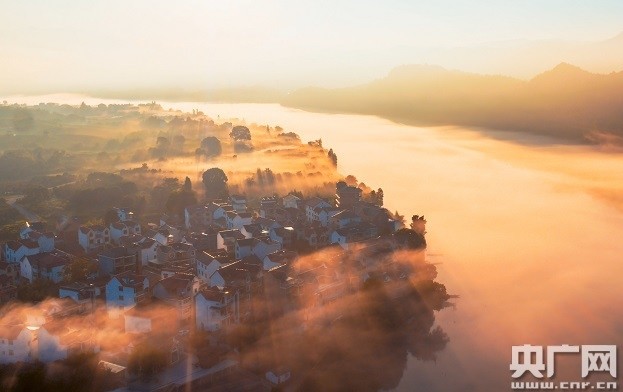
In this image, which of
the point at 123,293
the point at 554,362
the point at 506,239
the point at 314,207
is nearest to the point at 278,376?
the point at 123,293

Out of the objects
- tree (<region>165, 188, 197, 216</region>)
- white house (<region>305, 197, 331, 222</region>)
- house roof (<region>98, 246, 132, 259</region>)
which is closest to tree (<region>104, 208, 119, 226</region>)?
tree (<region>165, 188, 197, 216</region>)

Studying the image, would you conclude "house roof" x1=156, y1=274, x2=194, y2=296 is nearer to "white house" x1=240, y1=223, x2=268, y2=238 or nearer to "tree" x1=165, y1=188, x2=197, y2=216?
"white house" x1=240, y1=223, x2=268, y2=238

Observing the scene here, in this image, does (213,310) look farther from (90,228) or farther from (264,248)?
(90,228)

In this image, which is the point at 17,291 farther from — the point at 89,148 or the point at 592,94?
the point at 592,94

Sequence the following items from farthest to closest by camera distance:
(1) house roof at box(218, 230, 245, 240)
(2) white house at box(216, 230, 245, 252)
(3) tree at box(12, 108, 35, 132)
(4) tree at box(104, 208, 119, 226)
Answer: (3) tree at box(12, 108, 35, 132), (4) tree at box(104, 208, 119, 226), (1) house roof at box(218, 230, 245, 240), (2) white house at box(216, 230, 245, 252)

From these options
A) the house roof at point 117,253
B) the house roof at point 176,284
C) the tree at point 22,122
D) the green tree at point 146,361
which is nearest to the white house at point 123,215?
the house roof at point 117,253

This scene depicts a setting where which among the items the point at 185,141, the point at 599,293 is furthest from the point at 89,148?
the point at 599,293
